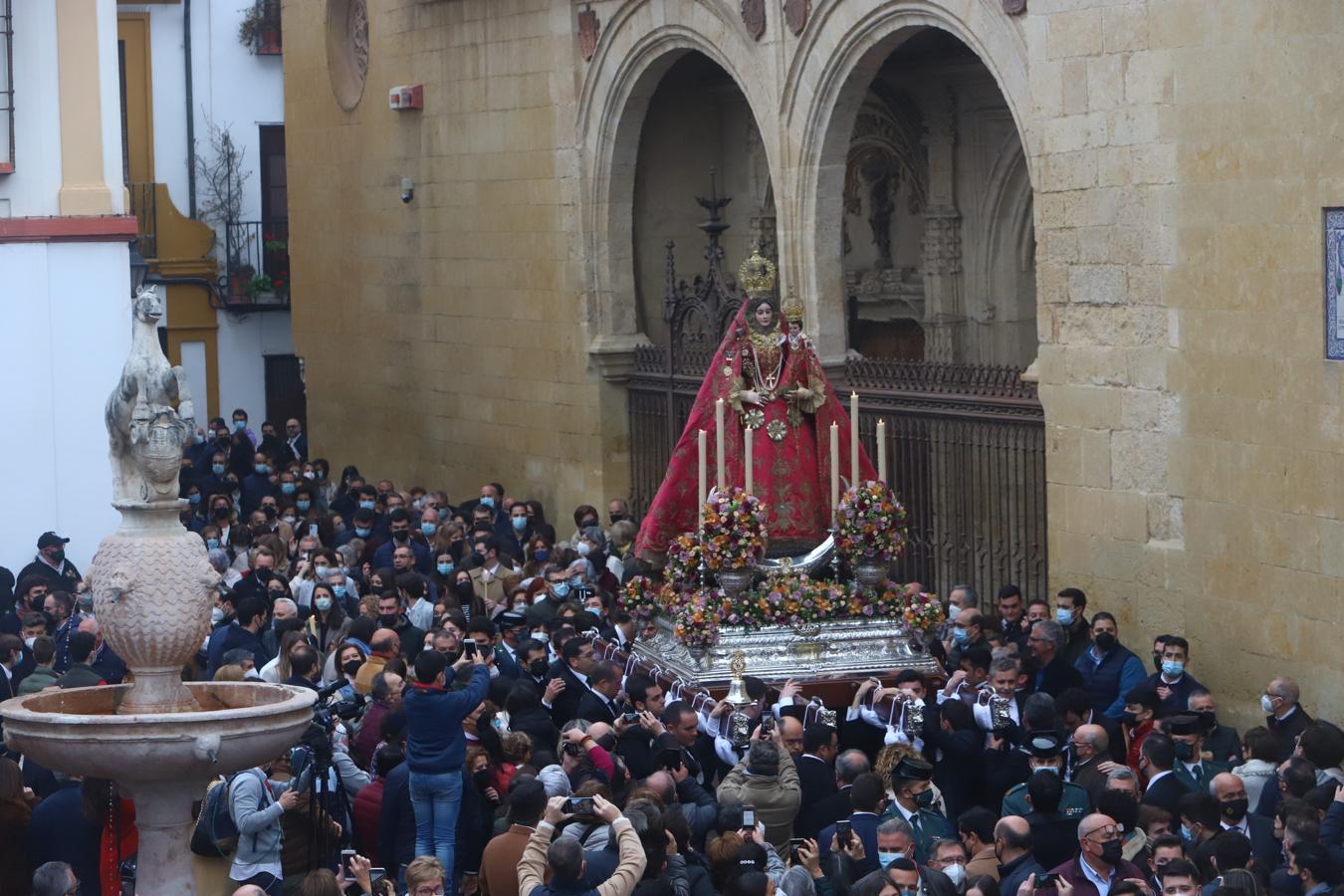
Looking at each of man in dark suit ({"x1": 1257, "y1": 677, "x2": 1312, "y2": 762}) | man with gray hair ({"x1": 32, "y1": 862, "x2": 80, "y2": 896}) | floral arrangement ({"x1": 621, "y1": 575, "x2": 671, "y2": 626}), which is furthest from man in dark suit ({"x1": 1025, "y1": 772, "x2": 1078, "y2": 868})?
floral arrangement ({"x1": 621, "y1": 575, "x2": 671, "y2": 626})

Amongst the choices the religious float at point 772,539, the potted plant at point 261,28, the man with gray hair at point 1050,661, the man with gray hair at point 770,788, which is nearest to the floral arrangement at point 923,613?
the religious float at point 772,539

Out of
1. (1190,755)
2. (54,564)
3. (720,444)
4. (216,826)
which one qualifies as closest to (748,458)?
(720,444)

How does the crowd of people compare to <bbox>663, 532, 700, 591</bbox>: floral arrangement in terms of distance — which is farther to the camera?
<bbox>663, 532, 700, 591</bbox>: floral arrangement

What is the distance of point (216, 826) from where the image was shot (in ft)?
29.6

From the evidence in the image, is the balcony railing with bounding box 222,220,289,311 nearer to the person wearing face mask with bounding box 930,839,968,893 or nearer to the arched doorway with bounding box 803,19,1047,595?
the arched doorway with bounding box 803,19,1047,595

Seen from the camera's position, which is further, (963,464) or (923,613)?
(963,464)

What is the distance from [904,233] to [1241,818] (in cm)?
1016

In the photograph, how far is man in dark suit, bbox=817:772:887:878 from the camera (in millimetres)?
8625

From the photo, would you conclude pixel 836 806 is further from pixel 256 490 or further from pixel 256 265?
pixel 256 265

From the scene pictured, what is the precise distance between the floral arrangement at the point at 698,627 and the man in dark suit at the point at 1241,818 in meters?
3.59

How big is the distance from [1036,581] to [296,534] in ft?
18.8

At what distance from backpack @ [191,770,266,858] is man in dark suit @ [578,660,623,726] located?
2.04m

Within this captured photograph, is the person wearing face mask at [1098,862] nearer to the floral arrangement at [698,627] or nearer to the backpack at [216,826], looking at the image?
the backpack at [216,826]

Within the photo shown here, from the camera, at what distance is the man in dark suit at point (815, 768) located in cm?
963
